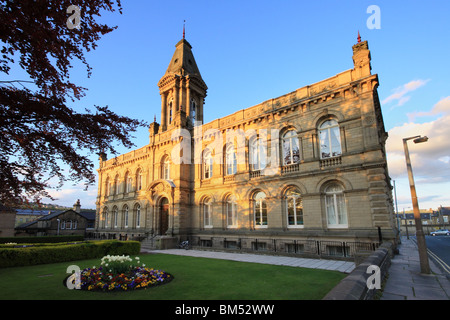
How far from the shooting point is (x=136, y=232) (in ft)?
93.7

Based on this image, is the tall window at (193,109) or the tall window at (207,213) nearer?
the tall window at (207,213)

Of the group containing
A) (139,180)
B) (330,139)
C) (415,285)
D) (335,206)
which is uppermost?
(330,139)

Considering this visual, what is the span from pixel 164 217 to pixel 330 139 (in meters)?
17.4

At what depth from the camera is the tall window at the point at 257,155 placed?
20.0 meters

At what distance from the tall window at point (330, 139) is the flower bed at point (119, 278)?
12.7 m

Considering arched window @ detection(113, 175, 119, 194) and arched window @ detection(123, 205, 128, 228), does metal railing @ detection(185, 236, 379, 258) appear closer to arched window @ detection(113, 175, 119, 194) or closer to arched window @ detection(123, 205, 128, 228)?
arched window @ detection(123, 205, 128, 228)

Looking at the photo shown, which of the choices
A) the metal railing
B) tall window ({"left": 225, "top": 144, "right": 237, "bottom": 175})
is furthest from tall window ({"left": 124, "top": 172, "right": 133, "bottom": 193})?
tall window ({"left": 225, "top": 144, "right": 237, "bottom": 175})

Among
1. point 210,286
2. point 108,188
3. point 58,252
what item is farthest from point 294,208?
point 108,188

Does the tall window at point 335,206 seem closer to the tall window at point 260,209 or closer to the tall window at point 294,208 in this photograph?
the tall window at point 294,208

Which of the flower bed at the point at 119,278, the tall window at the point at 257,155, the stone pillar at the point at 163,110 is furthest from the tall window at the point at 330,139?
the stone pillar at the point at 163,110

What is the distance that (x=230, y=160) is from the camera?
22266 mm

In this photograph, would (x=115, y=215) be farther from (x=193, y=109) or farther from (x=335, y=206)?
(x=335, y=206)
